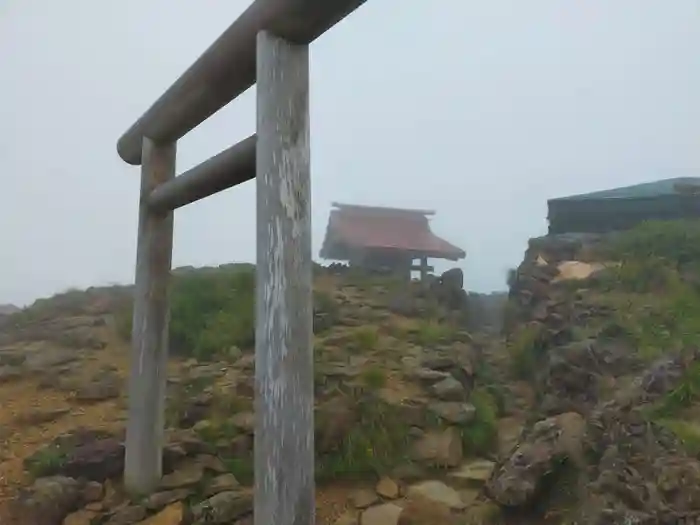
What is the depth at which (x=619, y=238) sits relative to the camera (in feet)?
28.1

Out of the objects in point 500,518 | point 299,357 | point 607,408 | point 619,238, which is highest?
point 619,238

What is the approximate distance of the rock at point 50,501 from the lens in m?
2.83

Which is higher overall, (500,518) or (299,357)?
(299,357)

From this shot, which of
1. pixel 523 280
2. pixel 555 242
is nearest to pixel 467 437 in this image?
pixel 523 280

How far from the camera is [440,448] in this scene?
11.5 feet

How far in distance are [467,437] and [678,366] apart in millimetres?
1305

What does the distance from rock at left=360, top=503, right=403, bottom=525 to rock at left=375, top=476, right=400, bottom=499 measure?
0.49ft

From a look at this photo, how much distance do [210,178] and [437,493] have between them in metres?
1.90

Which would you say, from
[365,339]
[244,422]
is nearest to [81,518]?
[244,422]

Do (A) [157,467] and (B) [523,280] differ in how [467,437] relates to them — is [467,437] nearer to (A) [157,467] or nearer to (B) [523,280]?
(A) [157,467]

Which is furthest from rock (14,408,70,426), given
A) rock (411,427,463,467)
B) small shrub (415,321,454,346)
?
small shrub (415,321,454,346)

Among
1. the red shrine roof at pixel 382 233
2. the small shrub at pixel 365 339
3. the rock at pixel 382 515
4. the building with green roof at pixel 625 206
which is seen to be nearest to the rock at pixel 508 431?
the rock at pixel 382 515

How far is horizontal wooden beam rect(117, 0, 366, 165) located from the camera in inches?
65.1

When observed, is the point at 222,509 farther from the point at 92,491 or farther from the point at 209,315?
the point at 209,315
